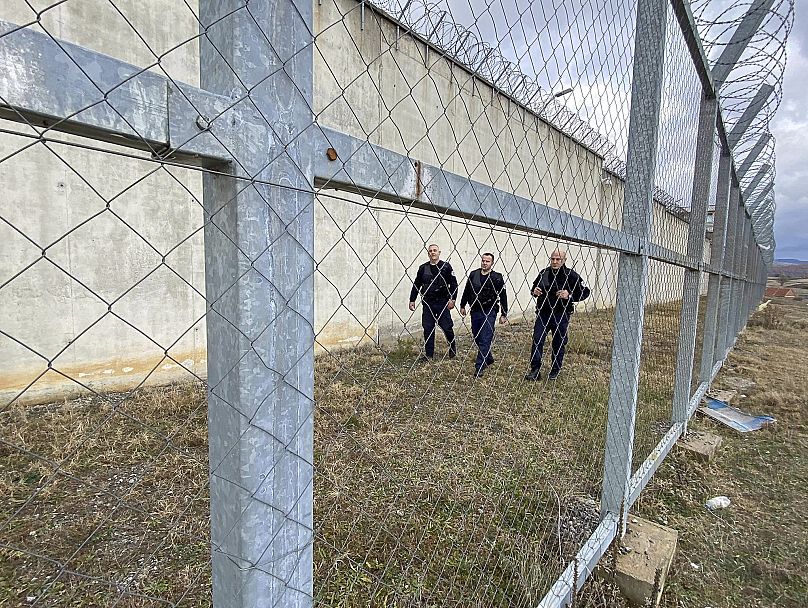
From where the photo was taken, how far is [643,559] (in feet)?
6.85

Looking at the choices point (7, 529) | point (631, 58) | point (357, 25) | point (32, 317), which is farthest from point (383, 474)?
point (357, 25)

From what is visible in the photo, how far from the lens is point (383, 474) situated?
289 centimetres

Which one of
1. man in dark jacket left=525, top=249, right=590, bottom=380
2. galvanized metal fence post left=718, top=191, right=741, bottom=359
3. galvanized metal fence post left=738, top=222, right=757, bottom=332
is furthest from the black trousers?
galvanized metal fence post left=738, top=222, right=757, bottom=332

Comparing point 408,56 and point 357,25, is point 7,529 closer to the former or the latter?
point 357,25

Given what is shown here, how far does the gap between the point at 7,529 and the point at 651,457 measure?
12.1 feet

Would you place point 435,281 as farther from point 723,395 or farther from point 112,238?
point 723,395

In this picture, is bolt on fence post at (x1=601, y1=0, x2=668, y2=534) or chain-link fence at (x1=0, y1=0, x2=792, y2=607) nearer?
chain-link fence at (x1=0, y1=0, x2=792, y2=607)

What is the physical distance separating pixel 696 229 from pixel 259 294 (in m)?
3.83

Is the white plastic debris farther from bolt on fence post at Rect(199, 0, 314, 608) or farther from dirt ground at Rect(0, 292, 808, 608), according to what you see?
bolt on fence post at Rect(199, 0, 314, 608)

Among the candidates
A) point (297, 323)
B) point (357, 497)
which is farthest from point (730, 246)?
point (297, 323)

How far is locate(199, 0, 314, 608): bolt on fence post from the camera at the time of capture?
62 centimetres

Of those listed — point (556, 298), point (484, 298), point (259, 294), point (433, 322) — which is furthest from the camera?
point (433, 322)

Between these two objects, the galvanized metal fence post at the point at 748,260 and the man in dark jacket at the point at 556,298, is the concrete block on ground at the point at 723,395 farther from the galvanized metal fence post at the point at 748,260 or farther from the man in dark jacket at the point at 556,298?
the galvanized metal fence post at the point at 748,260

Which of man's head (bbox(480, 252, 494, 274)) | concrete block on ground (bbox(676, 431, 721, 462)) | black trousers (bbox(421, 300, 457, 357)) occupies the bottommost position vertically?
concrete block on ground (bbox(676, 431, 721, 462))
